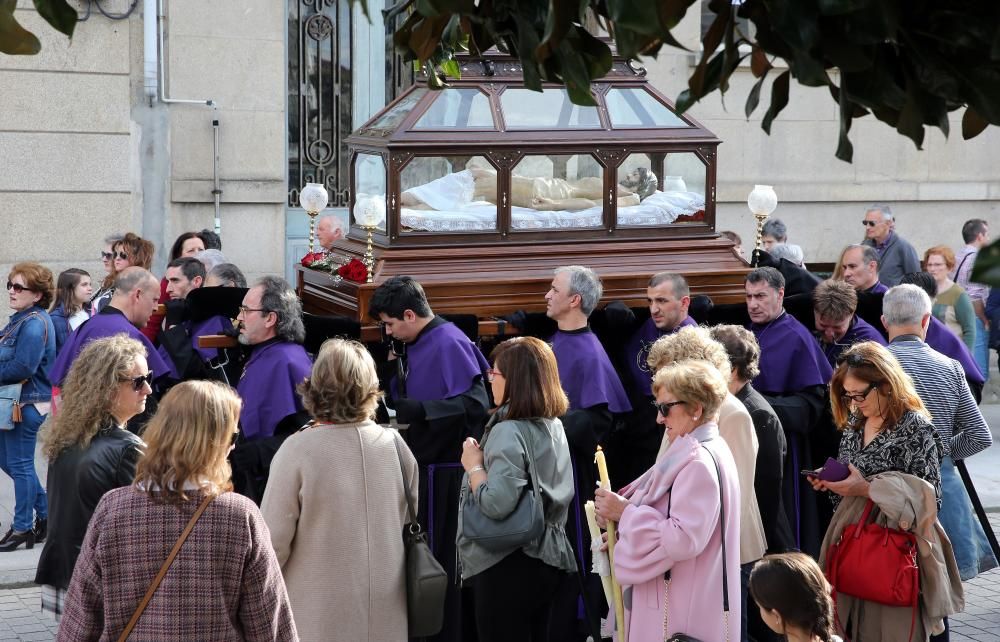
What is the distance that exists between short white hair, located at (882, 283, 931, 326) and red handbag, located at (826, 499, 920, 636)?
1.31 meters

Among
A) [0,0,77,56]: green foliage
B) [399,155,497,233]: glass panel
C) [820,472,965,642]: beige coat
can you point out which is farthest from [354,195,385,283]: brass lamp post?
[0,0,77,56]: green foliage

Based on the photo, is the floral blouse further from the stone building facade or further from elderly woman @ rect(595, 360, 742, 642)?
the stone building facade

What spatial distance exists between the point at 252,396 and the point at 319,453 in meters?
1.56

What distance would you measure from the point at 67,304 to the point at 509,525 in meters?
4.09

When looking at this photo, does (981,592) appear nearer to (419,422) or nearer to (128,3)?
(419,422)

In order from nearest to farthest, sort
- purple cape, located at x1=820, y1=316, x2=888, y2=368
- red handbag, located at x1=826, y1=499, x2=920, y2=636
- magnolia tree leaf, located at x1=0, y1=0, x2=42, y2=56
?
magnolia tree leaf, located at x1=0, y1=0, x2=42, y2=56 → red handbag, located at x1=826, y1=499, x2=920, y2=636 → purple cape, located at x1=820, y1=316, x2=888, y2=368

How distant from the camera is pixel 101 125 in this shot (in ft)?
37.5

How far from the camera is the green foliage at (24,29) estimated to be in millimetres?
2607

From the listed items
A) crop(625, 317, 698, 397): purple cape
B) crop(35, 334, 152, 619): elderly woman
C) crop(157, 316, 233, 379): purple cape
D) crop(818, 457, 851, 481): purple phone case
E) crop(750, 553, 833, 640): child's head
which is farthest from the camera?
crop(625, 317, 698, 397): purple cape

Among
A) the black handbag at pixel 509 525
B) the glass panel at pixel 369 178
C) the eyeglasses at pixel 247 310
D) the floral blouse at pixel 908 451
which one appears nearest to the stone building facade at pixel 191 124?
the glass panel at pixel 369 178

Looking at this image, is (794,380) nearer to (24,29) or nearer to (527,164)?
(527,164)

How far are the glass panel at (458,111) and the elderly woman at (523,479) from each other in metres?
2.39

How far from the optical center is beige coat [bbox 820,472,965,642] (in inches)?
206

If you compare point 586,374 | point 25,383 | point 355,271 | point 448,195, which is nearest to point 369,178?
point 448,195
